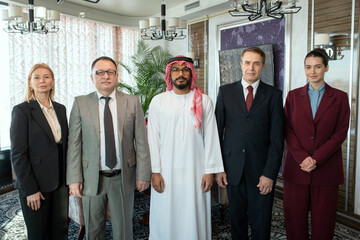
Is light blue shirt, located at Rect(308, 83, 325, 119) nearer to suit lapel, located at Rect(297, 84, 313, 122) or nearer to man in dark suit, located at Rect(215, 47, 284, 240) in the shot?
suit lapel, located at Rect(297, 84, 313, 122)

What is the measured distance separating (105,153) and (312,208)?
1.68m

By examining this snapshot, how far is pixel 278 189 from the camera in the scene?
4414 millimetres

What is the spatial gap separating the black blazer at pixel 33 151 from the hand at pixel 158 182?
680mm

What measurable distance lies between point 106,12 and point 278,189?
5.05m

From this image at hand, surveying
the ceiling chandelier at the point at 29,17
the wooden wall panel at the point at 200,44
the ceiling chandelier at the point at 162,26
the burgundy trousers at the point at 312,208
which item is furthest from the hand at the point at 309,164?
the wooden wall panel at the point at 200,44

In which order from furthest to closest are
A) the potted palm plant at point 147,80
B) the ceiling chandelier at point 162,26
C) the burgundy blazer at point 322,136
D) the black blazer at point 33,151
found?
the potted palm plant at point 147,80
the ceiling chandelier at point 162,26
the burgundy blazer at point 322,136
the black blazer at point 33,151

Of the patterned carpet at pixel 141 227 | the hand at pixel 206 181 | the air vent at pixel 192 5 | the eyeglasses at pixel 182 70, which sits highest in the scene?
the air vent at pixel 192 5

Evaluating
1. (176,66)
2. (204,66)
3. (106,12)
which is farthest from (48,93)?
(106,12)

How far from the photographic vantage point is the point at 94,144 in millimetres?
2016

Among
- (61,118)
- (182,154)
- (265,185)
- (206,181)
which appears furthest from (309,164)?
(61,118)

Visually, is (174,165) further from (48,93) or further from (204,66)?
(204,66)

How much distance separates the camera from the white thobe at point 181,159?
7.01 feet

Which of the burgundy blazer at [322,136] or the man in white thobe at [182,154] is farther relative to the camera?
the burgundy blazer at [322,136]

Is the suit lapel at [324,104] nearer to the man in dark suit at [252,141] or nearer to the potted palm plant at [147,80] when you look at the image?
the man in dark suit at [252,141]
